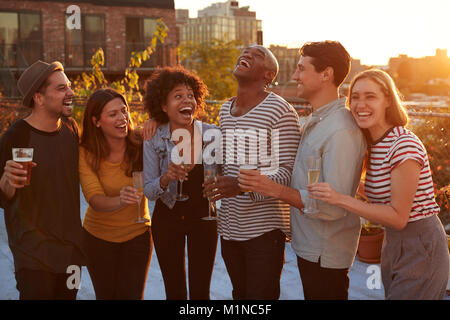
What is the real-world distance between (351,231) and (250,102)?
0.99m

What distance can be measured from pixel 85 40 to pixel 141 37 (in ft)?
8.17

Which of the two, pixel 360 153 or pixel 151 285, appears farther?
pixel 151 285

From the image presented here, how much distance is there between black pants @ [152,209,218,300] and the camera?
3107 millimetres

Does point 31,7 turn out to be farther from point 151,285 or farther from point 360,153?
point 360,153

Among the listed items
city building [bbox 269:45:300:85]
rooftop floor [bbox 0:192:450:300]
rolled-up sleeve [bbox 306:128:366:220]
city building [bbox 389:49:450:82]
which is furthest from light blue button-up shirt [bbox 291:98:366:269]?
city building [bbox 389:49:450:82]

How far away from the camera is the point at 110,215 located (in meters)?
3.04

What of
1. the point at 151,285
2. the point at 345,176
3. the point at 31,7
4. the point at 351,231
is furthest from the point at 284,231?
the point at 31,7

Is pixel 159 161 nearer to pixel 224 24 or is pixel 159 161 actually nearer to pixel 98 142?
pixel 98 142

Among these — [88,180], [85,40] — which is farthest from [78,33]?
[88,180]

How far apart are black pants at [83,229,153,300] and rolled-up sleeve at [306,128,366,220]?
1.24m

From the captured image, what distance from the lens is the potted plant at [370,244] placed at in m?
5.34

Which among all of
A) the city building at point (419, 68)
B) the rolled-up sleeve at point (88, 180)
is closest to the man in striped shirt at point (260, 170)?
the rolled-up sleeve at point (88, 180)

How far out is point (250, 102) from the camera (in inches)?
117

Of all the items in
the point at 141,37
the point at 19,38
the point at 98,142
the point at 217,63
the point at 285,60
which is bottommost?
the point at 98,142
